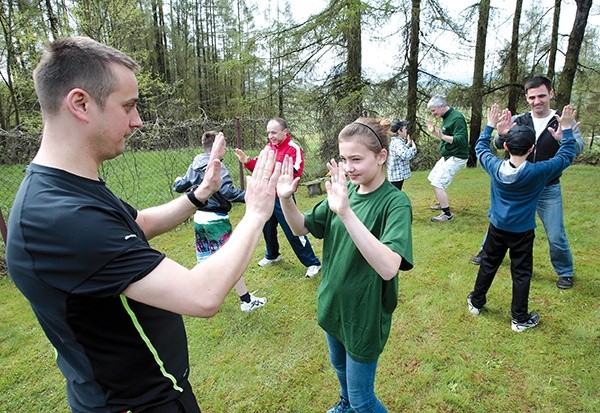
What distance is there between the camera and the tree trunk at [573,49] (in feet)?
20.9

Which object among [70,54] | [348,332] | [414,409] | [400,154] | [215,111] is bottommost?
[414,409]

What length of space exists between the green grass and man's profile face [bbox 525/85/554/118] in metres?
1.86

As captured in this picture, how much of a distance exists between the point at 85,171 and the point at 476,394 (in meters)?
2.84

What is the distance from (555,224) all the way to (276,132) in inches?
124

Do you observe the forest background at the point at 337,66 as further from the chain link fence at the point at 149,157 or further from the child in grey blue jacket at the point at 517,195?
the child in grey blue jacket at the point at 517,195

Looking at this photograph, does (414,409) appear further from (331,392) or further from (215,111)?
(215,111)

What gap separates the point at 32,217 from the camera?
0.93m

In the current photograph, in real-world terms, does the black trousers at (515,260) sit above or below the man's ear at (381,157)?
below

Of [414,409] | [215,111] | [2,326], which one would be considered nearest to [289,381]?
[414,409]

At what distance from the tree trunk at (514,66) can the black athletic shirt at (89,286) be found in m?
13.9

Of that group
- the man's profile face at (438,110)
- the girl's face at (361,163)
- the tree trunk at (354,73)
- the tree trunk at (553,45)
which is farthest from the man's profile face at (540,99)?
the tree trunk at (553,45)

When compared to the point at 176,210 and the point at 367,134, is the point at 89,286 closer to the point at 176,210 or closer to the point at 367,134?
the point at 176,210

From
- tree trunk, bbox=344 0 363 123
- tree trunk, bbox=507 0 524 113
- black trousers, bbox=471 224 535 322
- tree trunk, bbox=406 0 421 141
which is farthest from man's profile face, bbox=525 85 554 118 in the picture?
tree trunk, bbox=507 0 524 113

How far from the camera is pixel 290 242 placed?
14.0ft
